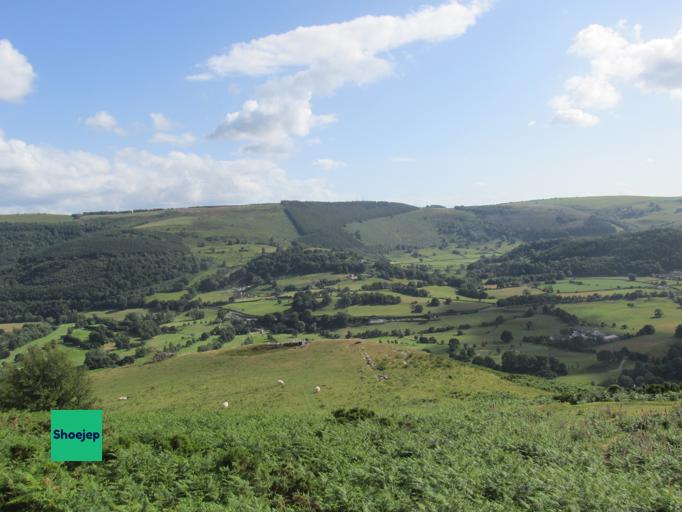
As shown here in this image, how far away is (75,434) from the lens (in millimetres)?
12398

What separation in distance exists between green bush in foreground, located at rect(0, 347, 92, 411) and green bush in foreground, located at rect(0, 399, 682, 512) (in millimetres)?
17617

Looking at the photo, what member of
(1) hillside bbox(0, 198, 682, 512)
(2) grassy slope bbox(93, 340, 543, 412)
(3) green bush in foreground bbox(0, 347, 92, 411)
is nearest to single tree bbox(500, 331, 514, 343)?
(1) hillside bbox(0, 198, 682, 512)

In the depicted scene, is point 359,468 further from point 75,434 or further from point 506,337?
point 506,337

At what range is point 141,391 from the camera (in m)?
58.6

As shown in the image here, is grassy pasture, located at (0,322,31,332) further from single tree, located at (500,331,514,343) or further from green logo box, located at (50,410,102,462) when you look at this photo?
green logo box, located at (50,410,102,462)

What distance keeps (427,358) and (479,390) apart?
42.5 feet

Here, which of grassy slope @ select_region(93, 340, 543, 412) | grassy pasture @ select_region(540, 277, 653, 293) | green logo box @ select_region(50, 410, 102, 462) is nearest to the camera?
green logo box @ select_region(50, 410, 102, 462)

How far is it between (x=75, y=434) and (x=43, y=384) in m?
37.3

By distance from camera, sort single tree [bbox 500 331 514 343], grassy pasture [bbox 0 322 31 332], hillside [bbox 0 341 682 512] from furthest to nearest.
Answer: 1. grassy pasture [bbox 0 322 31 332]
2. single tree [bbox 500 331 514 343]
3. hillside [bbox 0 341 682 512]

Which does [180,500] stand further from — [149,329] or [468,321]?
[149,329]

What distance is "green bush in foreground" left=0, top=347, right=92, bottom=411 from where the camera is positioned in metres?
41.6

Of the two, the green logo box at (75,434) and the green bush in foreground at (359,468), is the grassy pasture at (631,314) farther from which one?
the green logo box at (75,434)

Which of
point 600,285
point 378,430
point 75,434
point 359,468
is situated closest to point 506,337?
point 600,285

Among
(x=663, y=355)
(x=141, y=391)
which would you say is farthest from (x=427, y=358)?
(x=663, y=355)
